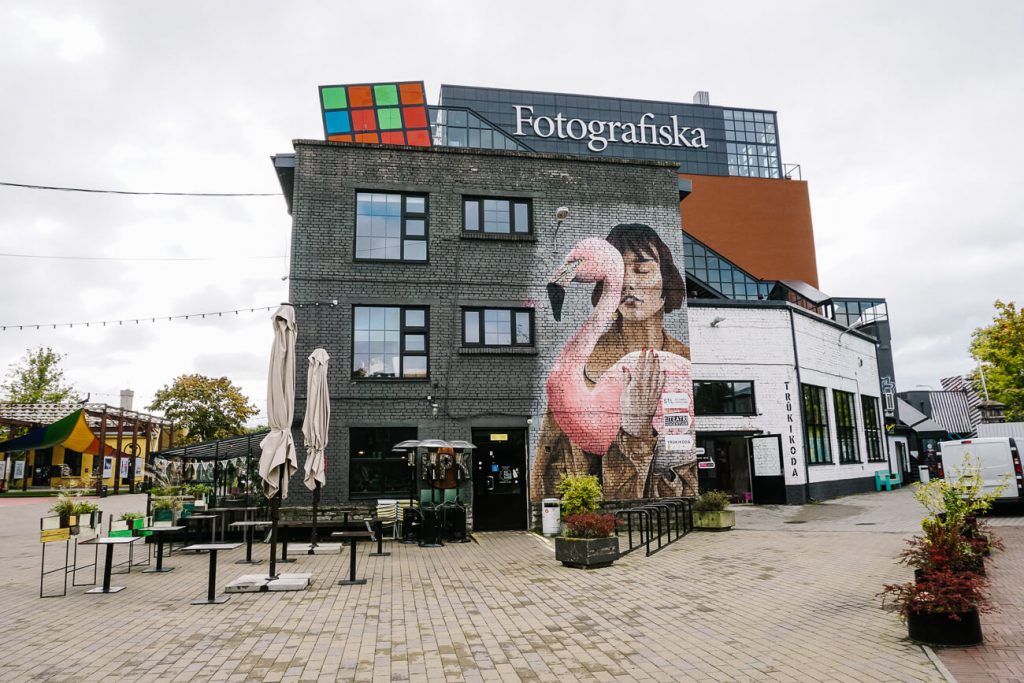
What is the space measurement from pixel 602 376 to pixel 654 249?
12.3 ft

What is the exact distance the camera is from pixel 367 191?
624 inches

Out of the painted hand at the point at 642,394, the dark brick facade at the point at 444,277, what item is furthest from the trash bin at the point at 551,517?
the painted hand at the point at 642,394

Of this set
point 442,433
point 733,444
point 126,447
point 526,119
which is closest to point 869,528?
point 733,444

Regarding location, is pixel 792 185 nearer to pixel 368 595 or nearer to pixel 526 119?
pixel 526 119

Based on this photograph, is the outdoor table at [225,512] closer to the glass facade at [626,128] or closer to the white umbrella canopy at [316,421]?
the white umbrella canopy at [316,421]

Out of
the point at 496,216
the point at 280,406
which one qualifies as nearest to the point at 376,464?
the point at 280,406

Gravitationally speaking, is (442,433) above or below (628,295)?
below

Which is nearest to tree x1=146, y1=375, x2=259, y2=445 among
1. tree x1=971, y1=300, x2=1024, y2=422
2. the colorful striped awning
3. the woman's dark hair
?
the colorful striped awning

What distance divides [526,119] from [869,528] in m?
37.0

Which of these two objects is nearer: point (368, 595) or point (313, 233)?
point (368, 595)

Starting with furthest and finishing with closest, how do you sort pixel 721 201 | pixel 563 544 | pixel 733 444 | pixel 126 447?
1. pixel 126 447
2. pixel 721 201
3. pixel 733 444
4. pixel 563 544

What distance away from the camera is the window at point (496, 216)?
16.4 meters

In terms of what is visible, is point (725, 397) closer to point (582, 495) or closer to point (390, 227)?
point (582, 495)

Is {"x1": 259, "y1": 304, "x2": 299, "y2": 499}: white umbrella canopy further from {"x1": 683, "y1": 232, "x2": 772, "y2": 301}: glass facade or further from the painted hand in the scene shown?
{"x1": 683, "y1": 232, "x2": 772, "y2": 301}: glass facade
